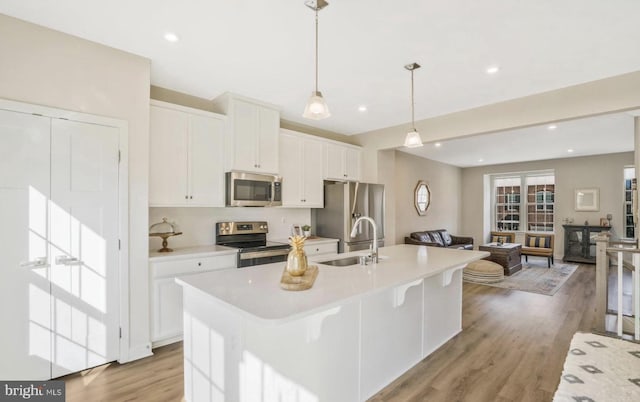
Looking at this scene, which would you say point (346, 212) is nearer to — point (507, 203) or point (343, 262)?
point (343, 262)

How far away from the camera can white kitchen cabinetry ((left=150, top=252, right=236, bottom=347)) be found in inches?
113

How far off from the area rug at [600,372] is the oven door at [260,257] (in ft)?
9.00

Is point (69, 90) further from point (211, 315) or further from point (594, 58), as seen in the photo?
point (594, 58)

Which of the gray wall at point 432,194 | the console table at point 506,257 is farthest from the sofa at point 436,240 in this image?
the console table at point 506,257

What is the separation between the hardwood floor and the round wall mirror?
13.1ft

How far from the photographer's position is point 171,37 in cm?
242

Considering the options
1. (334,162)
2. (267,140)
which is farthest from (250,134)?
(334,162)

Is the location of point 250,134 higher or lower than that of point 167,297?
higher

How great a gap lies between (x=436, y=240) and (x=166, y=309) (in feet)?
19.8

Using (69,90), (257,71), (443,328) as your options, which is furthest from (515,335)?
(69,90)

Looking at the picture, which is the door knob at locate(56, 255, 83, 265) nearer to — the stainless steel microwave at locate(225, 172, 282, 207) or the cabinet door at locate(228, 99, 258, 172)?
the stainless steel microwave at locate(225, 172, 282, 207)

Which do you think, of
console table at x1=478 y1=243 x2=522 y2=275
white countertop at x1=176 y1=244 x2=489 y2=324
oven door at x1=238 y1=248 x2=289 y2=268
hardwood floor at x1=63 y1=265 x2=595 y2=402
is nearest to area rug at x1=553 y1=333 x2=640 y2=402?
hardwood floor at x1=63 y1=265 x2=595 y2=402

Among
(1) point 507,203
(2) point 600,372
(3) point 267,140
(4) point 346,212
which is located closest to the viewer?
(2) point 600,372

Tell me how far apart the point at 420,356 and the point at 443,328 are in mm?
512
